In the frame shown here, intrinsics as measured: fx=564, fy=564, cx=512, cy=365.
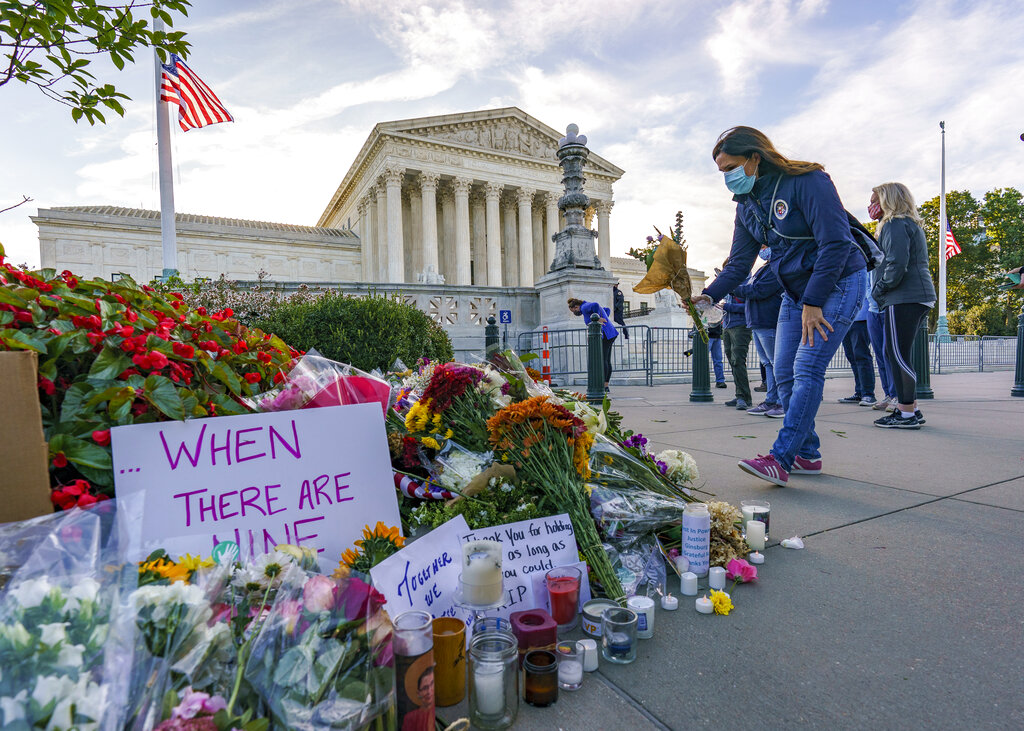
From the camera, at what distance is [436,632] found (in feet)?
4.49

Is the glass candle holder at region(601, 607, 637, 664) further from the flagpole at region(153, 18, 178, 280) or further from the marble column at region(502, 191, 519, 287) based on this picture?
the marble column at region(502, 191, 519, 287)

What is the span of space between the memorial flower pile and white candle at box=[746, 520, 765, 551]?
2009 mm

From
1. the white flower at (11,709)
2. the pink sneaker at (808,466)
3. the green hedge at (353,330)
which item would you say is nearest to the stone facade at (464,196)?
the green hedge at (353,330)

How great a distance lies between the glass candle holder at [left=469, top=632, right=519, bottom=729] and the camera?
1.27 metres

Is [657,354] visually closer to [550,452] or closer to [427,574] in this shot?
[550,452]

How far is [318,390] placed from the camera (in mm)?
2137

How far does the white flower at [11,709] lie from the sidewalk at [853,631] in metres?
0.87

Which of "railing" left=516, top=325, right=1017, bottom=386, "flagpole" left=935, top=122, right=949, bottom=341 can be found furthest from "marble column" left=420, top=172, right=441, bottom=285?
"flagpole" left=935, top=122, right=949, bottom=341

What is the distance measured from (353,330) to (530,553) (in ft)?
13.6

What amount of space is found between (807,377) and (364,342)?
12.9 feet

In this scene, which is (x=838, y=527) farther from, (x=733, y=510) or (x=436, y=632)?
(x=436, y=632)

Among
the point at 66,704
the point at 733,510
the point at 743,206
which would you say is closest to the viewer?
the point at 66,704

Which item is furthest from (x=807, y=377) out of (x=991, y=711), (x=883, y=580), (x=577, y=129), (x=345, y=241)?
(x=345, y=241)

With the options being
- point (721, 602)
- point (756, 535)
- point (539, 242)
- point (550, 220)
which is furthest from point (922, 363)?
point (539, 242)
